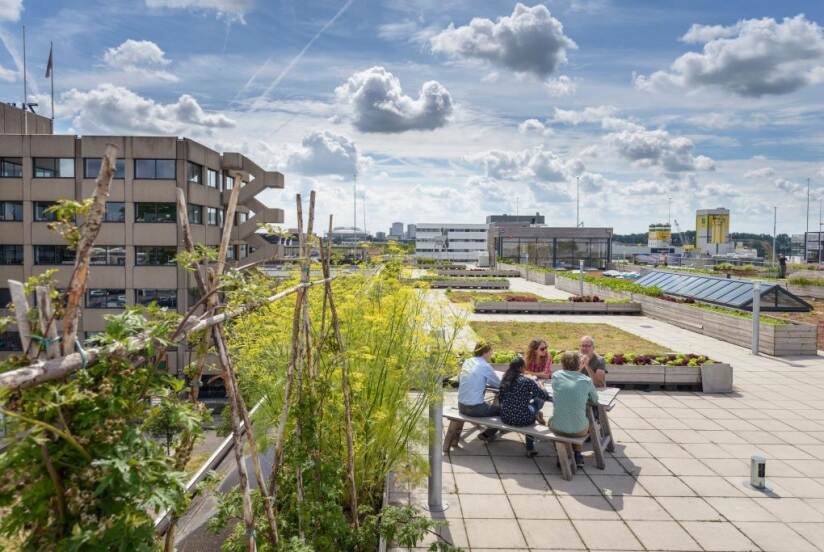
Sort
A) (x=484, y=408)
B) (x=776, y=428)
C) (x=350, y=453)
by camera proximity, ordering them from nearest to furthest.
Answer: (x=350, y=453) < (x=484, y=408) < (x=776, y=428)

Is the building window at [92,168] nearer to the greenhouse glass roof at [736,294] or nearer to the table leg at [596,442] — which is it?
the greenhouse glass roof at [736,294]

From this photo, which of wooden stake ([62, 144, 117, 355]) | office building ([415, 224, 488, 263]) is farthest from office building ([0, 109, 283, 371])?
office building ([415, 224, 488, 263])

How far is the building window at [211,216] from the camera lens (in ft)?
110

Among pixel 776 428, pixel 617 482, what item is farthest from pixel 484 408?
pixel 776 428

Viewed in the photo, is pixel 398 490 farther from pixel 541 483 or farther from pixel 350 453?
pixel 350 453

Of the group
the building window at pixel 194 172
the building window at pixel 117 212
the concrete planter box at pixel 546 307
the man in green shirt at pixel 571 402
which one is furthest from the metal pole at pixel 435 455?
the building window at pixel 117 212

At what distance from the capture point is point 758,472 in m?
6.05

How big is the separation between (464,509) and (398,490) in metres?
0.80

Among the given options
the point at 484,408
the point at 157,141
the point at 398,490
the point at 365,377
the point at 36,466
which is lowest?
the point at 398,490

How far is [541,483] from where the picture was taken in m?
6.18

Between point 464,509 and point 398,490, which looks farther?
point 398,490

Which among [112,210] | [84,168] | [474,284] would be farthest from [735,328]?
[84,168]

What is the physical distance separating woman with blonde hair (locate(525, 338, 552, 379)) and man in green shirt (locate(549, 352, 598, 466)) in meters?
1.64

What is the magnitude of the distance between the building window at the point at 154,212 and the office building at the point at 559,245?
A: 39.2m
